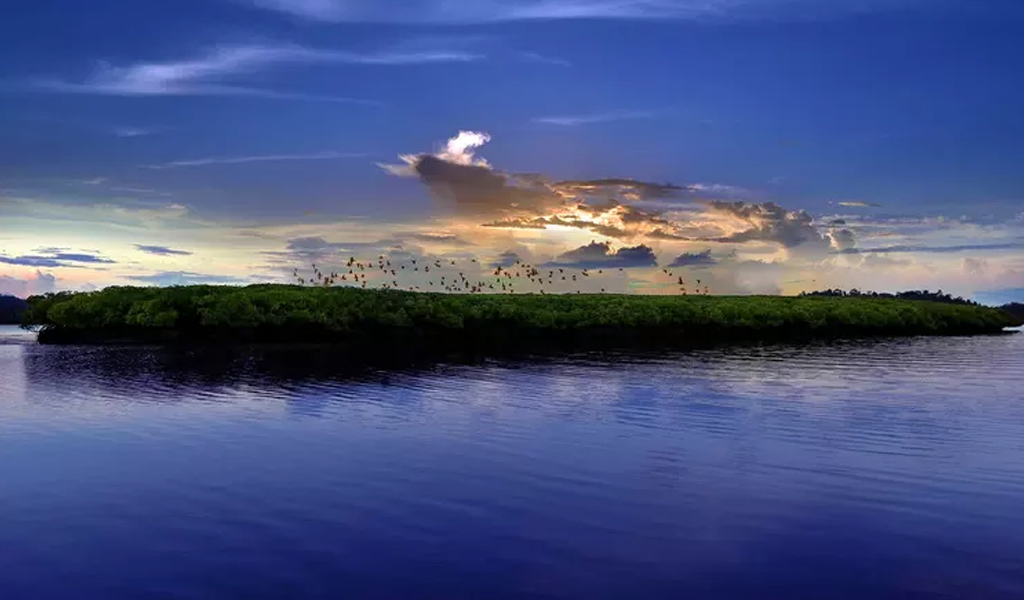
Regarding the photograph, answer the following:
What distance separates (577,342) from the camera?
113m

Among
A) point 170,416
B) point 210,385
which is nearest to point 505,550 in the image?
point 170,416

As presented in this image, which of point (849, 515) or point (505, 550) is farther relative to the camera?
point (849, 515)

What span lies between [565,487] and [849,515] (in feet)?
24.9

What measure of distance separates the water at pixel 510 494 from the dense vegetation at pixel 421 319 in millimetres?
57422

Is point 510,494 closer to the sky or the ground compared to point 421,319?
closer to the ground

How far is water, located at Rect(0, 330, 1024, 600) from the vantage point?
17453 mm

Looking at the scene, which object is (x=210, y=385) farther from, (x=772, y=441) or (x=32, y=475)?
(x=772, y=441)

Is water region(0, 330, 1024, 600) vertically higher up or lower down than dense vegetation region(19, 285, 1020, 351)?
lower down

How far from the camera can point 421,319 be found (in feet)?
418

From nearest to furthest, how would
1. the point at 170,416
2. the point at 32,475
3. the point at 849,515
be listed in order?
the point at 849,515 → the point at 32,475 → the point at 170,416

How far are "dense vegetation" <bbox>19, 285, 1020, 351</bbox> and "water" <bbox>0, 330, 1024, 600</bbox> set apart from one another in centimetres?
5742

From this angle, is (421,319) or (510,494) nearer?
(510,494)

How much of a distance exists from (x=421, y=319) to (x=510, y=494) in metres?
104

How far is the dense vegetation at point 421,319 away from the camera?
11106 centimetres
